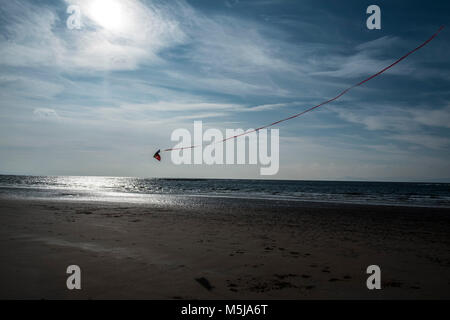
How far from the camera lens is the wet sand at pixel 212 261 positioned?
15.0ft

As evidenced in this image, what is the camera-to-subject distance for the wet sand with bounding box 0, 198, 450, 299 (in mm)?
4574

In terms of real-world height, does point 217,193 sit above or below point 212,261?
below

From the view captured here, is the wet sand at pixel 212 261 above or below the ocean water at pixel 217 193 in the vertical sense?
above

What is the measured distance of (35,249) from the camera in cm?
651

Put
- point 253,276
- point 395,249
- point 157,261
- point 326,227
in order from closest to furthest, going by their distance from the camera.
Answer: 1. point 253,276
2. point 157,261
3. point 395,249
4. point 326,227

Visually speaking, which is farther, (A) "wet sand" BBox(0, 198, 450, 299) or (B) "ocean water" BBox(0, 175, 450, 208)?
(B) "ocean water" BBox(0, 175, 450, 208)

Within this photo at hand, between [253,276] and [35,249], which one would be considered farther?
[35,249]

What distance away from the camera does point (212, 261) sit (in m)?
6.14

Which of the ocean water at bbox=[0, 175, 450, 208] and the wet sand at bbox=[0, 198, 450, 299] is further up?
the wet sand at bbox=[0, 198, 450, 299]

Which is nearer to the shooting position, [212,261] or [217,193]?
[212,261]

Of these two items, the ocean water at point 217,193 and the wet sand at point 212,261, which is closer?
the wet sand at point 212,261

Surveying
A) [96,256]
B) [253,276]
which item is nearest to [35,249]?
[96,256]
